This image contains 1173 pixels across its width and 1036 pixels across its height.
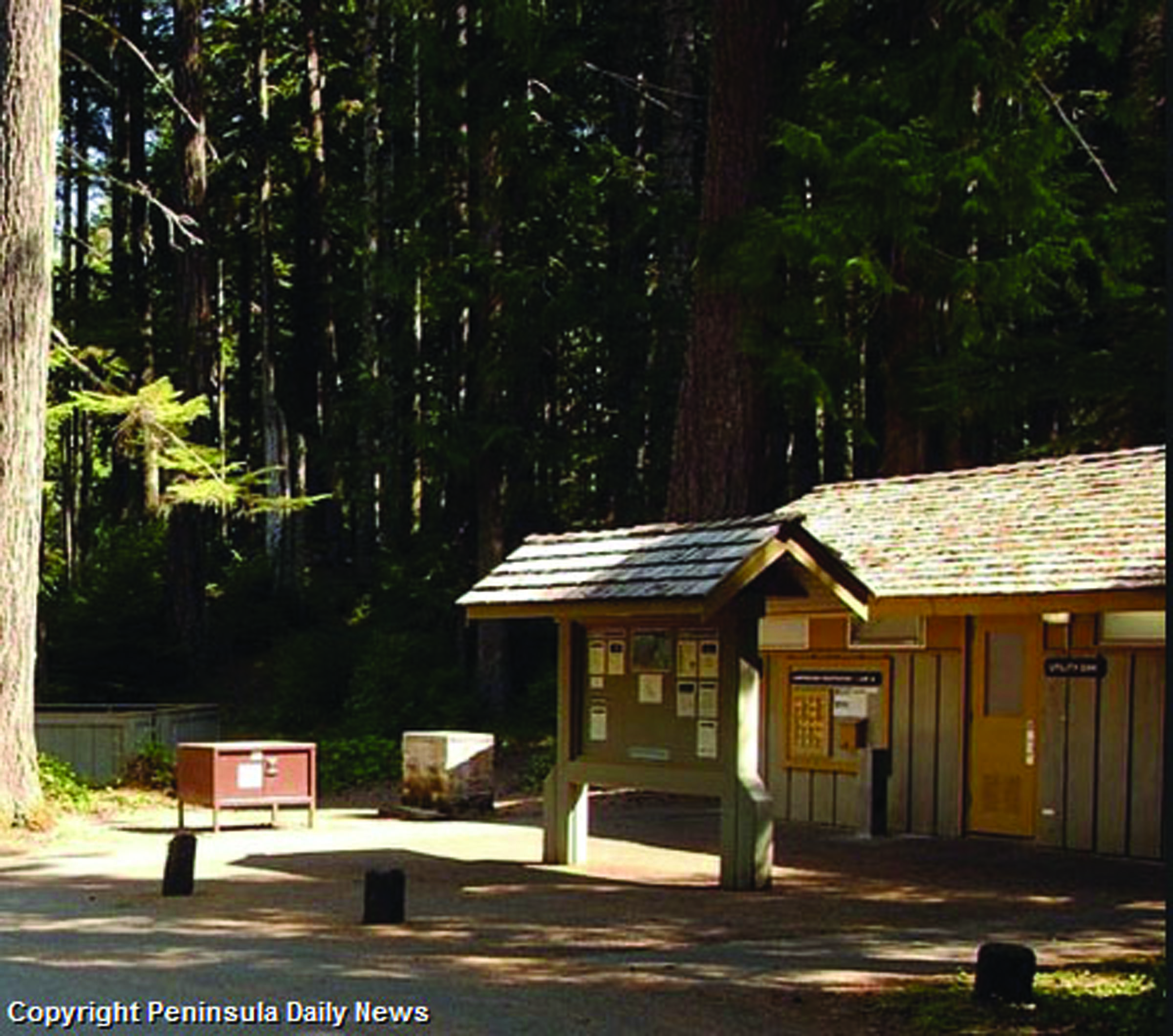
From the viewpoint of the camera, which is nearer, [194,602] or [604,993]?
[604,993]

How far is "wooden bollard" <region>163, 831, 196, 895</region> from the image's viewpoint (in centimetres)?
1328

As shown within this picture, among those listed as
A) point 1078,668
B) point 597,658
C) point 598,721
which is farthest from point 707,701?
point 1078,668

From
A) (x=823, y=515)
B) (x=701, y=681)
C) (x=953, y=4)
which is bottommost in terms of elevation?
(x=701, y=681)

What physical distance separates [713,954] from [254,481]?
17.6 meters

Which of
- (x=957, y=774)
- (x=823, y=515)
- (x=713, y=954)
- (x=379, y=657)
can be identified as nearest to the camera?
(x=713, y=954)

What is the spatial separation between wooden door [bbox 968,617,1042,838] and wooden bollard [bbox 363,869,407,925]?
27.7 ft

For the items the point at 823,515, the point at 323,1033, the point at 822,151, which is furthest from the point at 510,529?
the point at 323,1033

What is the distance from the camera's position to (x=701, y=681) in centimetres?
1481

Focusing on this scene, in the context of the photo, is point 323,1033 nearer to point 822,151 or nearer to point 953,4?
point 953,4

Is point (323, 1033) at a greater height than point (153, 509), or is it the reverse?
point (153, 509)

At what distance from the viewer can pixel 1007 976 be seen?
29.4 ft

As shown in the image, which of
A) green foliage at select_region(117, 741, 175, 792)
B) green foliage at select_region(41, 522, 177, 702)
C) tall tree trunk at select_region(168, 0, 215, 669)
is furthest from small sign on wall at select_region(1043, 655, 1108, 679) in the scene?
green foliage at select_region(41, 522, 177, 702)

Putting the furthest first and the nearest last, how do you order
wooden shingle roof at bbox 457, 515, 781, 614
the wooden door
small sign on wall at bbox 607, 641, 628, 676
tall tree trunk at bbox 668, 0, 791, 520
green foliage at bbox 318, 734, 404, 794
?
green foliage at bbox 318, 734, 404, 794, tall tree trunk at bbox 668, 0, 791, 520, the wooden door, small sign on wall at bbox 607, 641, 628, 676, wooden shingle roof at bbox 457, 515, 781, 614

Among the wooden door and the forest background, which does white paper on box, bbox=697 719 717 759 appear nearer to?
the forest background
